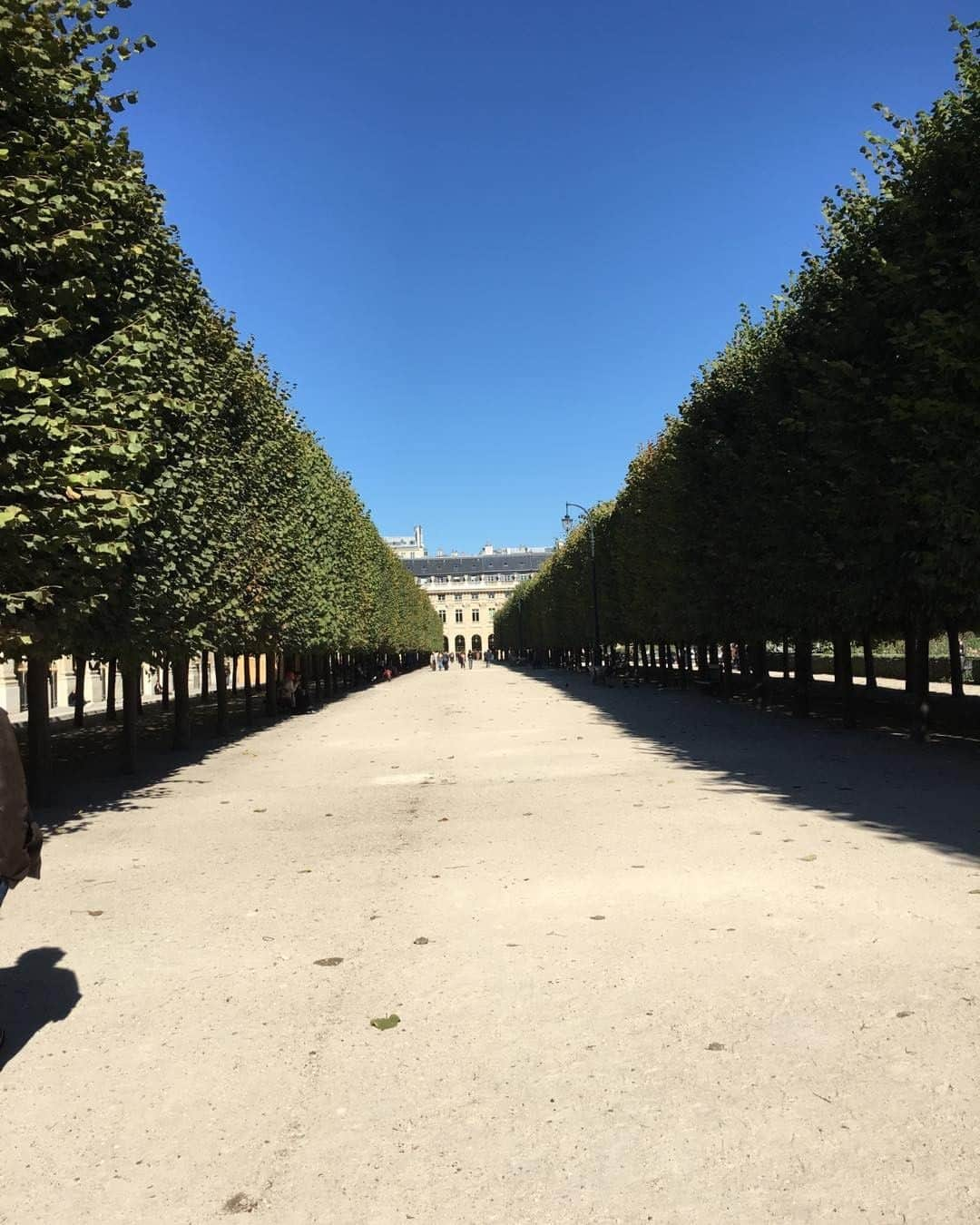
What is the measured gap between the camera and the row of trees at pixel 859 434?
14.0m

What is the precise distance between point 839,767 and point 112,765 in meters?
13.7

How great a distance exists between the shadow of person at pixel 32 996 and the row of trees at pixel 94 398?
14.5ft

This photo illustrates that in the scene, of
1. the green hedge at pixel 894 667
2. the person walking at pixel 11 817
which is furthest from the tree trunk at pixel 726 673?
the person walking at pixel 11 817

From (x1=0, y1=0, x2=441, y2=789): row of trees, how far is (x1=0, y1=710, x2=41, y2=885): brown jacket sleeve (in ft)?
17.8

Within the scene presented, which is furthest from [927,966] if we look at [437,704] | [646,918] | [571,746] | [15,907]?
[437,704]

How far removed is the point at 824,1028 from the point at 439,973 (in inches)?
86.5

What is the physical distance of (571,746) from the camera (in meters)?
18.6

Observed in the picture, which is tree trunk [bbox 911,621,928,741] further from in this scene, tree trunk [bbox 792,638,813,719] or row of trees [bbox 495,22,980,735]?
tree trunk [bbox 792,638,813,719]

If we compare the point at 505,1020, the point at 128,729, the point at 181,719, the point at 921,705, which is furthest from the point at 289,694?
the point at 505,1020

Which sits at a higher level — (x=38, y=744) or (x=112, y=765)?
(x=38, y=744)

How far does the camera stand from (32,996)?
5613mm

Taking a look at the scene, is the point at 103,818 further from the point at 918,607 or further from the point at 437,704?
the point at 437,704

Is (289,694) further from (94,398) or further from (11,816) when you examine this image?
(11,816)

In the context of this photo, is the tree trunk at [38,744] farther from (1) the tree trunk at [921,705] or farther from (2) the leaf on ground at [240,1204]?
(1) the tree trunk at [921,705]
